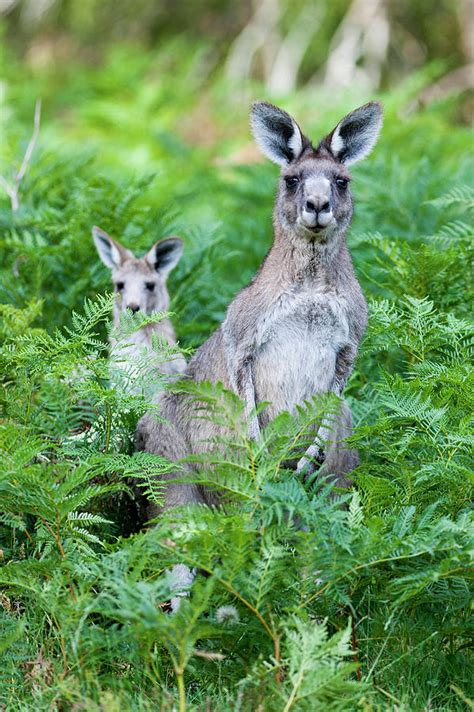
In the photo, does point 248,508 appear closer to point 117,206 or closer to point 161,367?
point 161,367

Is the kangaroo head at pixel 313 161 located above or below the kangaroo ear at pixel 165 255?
above

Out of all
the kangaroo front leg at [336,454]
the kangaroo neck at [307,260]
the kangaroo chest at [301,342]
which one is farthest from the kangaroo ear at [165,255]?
the kangaroo front leg at [336,454]

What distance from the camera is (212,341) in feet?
18.1

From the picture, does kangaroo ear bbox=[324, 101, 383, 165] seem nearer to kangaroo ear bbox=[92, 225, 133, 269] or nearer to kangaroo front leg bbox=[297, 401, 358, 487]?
kangaroo front leg bbox=[297, 401, 358, 487]

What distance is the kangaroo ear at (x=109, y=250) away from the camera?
22.8 feet

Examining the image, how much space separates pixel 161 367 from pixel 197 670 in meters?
2.67

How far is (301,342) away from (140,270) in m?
2.36

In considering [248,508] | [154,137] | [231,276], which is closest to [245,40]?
[154,137]

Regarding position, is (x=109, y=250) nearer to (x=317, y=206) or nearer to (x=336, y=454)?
(x=317, y=206)

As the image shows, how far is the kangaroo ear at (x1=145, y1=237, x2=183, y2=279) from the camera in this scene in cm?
716

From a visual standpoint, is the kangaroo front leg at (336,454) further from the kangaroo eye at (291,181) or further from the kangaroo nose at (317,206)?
the kangaroo eye at (291,181)

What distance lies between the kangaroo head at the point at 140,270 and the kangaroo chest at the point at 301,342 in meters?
2.04

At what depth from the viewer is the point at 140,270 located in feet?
23.4

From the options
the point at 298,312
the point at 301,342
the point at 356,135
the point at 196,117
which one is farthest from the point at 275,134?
the point at 196,117
